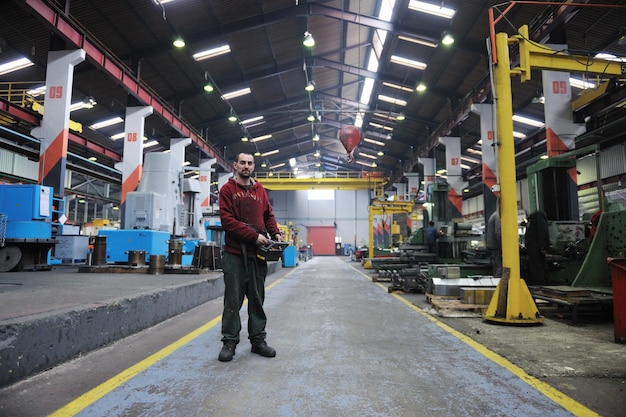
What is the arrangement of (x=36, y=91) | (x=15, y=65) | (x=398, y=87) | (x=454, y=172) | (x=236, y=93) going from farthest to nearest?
(x=398, y=87) → (x=236, y=93) → (x=454, y=172) → (x=36, y=91) → (x=15, y=65)

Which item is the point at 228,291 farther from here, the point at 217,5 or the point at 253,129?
the point at 253,129

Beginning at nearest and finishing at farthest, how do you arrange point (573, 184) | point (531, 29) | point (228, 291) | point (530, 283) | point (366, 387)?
point (366, 387) < point (228, 291) < point (530, 283) < point (573, 184) < point (531, 29)

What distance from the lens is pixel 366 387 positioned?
2295mm

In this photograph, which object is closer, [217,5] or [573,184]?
[573,184]

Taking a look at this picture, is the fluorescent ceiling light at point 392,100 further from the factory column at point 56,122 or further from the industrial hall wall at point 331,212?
the industrial hall wall at point 331,212

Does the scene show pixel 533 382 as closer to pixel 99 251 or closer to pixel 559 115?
pixel 99 251

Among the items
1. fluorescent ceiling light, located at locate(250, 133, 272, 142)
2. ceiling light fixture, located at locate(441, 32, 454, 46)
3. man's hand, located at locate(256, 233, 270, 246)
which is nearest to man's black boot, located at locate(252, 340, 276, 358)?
man's hand, located at locate(256, 233, 270, 246)

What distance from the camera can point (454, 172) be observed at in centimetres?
1686

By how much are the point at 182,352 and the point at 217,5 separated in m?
11.8

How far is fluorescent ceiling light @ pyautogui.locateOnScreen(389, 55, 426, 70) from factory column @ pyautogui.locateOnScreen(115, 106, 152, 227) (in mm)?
10119

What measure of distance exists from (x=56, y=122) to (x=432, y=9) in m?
11.8

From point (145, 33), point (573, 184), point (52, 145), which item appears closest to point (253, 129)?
point (145, 33)

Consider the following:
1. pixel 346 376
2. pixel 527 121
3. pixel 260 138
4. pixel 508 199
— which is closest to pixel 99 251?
pixel 346 376

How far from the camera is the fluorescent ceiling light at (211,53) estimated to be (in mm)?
13930
